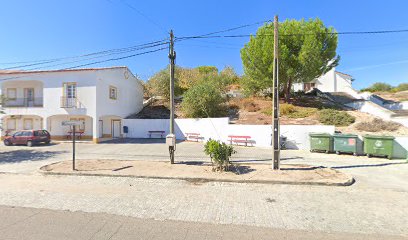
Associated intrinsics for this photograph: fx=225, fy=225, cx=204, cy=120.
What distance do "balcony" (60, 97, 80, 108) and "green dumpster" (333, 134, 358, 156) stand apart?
19.2 metres

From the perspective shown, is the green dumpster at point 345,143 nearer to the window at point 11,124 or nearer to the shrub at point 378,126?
the shrub at point 378,126

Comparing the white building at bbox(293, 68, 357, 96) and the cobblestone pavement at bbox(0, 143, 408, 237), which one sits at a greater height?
the white building at bbox(293, 68, 357, 96)

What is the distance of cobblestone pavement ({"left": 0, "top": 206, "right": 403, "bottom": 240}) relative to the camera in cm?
384

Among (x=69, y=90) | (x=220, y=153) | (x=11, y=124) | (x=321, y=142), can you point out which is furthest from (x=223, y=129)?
(x=11, y=124)

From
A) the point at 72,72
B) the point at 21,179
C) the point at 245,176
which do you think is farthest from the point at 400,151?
the point at 72,72

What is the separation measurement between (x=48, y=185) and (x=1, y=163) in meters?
6.03

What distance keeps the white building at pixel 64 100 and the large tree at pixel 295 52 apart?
13.8 meters

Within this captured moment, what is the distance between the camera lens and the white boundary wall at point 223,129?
47.3 ft

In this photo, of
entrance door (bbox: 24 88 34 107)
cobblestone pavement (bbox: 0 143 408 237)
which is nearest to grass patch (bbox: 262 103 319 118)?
cobblestone pavement (bbox: 0 143 408 237)

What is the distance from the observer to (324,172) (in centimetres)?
826

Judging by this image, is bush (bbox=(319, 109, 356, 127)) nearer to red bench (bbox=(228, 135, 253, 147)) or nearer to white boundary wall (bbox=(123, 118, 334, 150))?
white boundary wall (bbox=(123, 118, 334, 150))

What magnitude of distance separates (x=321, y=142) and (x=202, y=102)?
1031 centimetres

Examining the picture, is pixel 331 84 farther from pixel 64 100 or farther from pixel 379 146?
pixel 64 100

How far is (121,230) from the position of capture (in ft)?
13.4
